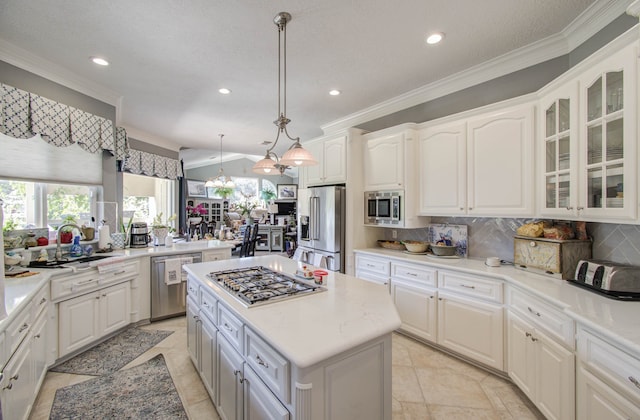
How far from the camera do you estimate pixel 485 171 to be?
8.04 feet

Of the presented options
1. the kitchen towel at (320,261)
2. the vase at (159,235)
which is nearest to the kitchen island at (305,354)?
the kitchen towel at (320,261)

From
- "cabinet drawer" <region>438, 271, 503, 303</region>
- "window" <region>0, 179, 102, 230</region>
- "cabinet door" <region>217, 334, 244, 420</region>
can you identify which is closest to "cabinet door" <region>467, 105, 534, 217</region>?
"cabinet drawer" <region>438, 271, 503, 303</region>

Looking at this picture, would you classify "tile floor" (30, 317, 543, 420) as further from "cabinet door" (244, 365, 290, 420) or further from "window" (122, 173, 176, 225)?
"window" (122, 173, 176, 225)

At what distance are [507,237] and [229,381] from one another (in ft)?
8.60

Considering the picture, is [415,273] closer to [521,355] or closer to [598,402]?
[521,355]

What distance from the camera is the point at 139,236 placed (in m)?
3.65

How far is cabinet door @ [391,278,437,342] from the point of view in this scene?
2.62 meters

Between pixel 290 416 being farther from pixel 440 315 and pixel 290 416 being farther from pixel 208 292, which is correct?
pixel 440 315

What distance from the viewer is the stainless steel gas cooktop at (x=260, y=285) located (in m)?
1.52

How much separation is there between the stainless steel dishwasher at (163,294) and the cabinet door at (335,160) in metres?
2.11

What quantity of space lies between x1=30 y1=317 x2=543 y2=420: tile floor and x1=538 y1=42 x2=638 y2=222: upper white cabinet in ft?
4.65

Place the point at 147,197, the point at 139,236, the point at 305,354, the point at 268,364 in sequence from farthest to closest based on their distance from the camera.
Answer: the point at 147,197 < the point at 139,236 < the point at 268,364 < the point at 305,354

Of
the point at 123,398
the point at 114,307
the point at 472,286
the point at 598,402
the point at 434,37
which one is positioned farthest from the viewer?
the point at 114,307

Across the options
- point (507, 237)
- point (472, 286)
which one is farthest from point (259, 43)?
point (507, 237)
